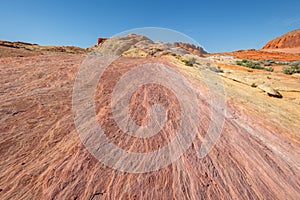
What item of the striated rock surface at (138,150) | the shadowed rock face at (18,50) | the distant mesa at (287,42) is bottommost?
the striated rock surface at (138,150)

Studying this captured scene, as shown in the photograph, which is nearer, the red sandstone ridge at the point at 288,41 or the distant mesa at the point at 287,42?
the distant mesa at the point at 287,42

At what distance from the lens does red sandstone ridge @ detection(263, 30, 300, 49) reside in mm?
67688

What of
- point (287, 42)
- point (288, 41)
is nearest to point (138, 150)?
point (287, 42)

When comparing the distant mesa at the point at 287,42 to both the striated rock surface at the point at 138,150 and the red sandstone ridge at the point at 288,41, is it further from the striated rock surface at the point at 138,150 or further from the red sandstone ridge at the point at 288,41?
the striated rock surface at the point at 138,150

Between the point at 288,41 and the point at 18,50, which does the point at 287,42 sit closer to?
the point at 288,41

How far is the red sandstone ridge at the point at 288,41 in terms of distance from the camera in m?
67.7

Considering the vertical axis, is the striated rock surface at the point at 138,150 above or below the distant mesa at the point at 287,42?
below

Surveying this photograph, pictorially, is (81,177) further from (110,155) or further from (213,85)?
(213,85)

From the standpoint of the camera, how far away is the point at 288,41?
230 ft

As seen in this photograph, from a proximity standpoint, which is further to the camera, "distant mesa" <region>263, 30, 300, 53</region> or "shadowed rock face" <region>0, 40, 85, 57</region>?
"distant mesa" <region>263, 30, 300, 53</region>

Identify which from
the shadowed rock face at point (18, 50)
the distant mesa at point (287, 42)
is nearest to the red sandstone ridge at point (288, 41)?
the distant mesa at point (287, 42)

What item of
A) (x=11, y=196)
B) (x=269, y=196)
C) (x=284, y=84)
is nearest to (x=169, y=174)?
(x=269, y=196)

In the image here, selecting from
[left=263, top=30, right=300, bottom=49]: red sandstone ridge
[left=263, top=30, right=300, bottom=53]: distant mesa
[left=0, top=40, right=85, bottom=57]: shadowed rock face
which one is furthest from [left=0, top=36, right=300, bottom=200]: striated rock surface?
[left=263, top=30, right=300, bottom=49]: red sandstone ridge

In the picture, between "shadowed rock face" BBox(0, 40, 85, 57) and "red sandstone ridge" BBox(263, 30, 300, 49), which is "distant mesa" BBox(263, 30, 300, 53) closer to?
"red sandstone ridge" BBox(263, 30, 300, 49)
